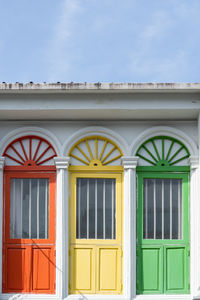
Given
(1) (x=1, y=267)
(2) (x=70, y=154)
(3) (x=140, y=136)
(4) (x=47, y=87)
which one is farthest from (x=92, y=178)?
(1) (x=1, y=267)

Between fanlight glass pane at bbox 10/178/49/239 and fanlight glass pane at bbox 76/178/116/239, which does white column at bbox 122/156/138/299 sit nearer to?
fanlight glass pane at bbox 76/178/116/239

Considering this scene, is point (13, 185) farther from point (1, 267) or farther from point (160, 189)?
point (160, 189)

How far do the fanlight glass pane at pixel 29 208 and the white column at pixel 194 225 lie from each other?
8.75 ft

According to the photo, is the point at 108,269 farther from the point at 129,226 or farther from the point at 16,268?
the point at 16,268

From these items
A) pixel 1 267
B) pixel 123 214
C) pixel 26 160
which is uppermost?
pixel 26 160

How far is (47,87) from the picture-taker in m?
5.93

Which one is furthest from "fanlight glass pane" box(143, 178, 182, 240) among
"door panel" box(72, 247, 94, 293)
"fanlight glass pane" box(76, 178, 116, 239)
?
"door panel" box(72, 247, 94, 293)

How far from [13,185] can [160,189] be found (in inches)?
109

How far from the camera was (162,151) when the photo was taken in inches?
261

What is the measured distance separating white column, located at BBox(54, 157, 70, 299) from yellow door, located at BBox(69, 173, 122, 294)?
136mm

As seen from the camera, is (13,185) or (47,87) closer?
(47,87)

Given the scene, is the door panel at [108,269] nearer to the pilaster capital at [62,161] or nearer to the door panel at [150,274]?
the door panel at [150,274]

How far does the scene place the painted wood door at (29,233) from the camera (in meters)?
6.52

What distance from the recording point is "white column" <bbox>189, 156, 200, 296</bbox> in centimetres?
623
